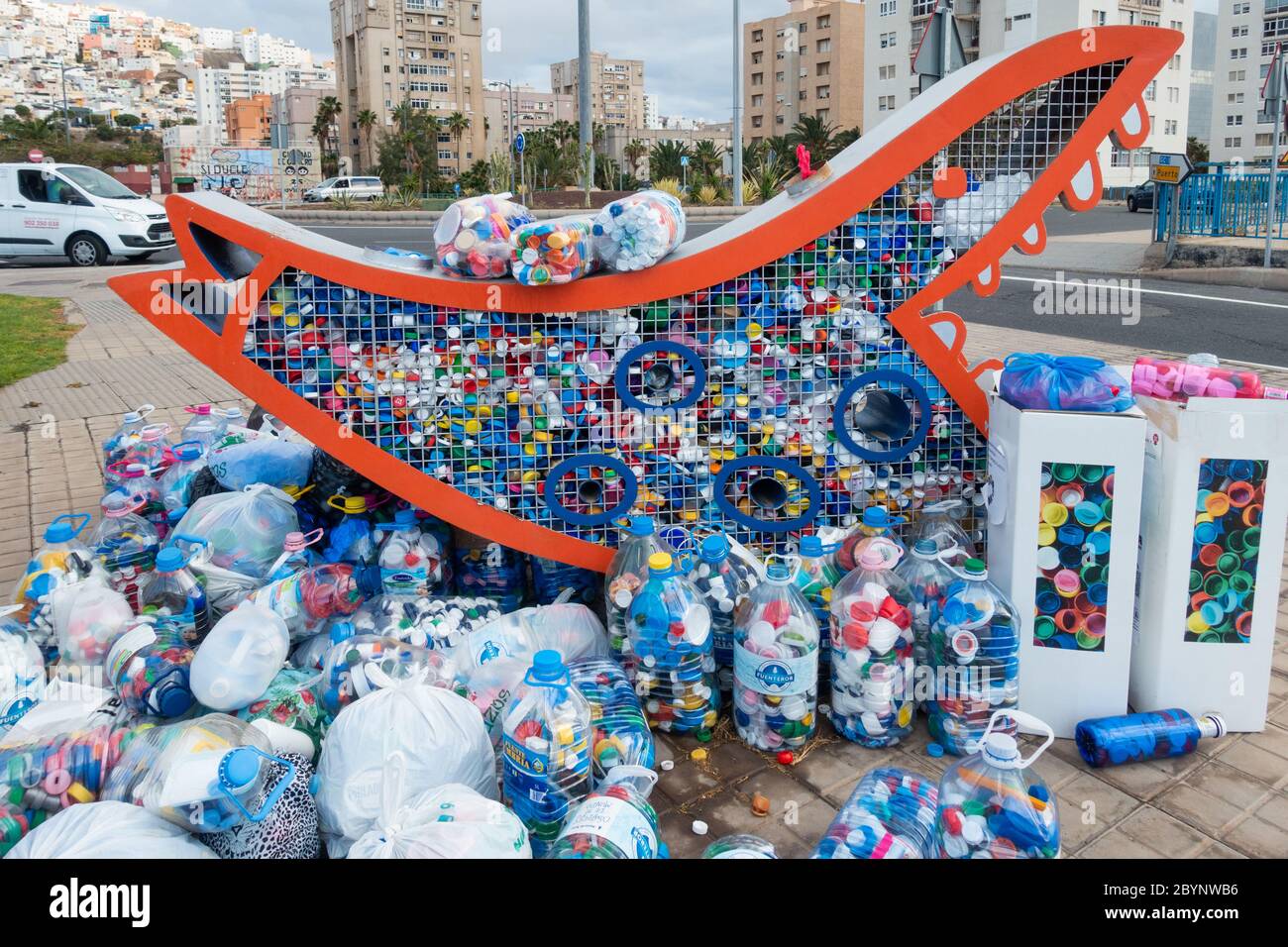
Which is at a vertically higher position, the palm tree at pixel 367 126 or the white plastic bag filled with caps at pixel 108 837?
the palm tree at pixel 367 126

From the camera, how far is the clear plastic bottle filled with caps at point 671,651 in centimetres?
340

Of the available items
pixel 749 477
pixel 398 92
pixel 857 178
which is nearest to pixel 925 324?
pixel 857 178

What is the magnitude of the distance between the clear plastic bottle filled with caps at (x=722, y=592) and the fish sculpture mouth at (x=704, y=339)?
10.2 inches

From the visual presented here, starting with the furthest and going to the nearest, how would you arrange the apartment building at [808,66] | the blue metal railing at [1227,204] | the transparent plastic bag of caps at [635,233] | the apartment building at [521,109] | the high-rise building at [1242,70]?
the apartment building at [521,109]
the apartment building at [808,66]
the high-rise building at [1242,70]
the blue metal railing at [1227,204]
the transparent plastic bag of caps at [635,233]

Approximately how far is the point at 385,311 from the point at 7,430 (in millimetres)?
5400

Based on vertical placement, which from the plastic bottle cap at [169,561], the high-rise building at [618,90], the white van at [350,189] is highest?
the high-rise building at [618,90]

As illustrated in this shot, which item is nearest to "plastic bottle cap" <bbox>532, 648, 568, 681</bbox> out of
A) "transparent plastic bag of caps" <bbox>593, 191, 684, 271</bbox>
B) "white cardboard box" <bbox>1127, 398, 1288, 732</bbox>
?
"transparent plastic bag of caps" <bbox>593, 191, 684, 271</bbox>

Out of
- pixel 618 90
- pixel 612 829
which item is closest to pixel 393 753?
pixel 612 829

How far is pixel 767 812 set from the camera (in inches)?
118

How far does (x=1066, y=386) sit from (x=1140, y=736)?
1148mm

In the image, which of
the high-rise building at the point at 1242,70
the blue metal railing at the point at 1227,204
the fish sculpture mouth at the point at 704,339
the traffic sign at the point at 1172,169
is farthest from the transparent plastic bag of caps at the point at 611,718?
the high-rise building at the point at 1242,70

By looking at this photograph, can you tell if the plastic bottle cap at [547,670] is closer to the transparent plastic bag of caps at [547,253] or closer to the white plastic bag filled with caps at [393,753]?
the white plastic bag filled with caps at [393,753]

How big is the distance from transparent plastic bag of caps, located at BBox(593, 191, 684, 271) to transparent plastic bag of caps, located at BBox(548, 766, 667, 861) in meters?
1.91

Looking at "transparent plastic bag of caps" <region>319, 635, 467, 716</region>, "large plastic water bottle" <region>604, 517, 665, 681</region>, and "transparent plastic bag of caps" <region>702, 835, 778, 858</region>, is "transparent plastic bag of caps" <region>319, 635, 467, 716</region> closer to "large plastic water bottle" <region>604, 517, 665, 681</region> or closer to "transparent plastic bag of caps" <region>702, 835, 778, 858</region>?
"large plastic water bottle" <region>604, 517, 665, 681</region>
